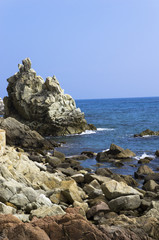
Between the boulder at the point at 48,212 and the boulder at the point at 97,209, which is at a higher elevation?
the boulder at the point at 48,212

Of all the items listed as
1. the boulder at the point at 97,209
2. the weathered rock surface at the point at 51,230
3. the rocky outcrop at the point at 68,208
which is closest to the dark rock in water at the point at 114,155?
the rocky outcrop at the point at 68,208

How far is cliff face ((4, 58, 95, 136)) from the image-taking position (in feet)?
145

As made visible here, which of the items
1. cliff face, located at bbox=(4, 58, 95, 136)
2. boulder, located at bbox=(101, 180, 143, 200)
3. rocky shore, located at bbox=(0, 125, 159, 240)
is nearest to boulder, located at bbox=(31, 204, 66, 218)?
rocky shore, located at bbox=(0, 125, 159, 240)

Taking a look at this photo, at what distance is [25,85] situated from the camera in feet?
156

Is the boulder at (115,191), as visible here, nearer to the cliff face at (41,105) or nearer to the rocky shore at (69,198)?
the rocky shore at (69,198)

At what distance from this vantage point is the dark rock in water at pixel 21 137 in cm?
3244

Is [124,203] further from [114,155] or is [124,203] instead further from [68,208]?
[114,155]

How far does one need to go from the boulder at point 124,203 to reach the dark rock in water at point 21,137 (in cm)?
2069

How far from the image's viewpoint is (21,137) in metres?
33.0

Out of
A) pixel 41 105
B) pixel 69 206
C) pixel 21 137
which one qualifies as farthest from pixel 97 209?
pixel 41 105

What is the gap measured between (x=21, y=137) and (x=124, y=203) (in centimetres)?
2284

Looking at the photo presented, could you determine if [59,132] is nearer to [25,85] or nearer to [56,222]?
[25,85]

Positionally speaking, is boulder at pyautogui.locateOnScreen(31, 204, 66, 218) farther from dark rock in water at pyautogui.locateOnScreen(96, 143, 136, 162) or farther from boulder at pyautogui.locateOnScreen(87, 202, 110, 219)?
dark rock in water at pyautogui.locateOnScreen(96, 143, 136, 162)

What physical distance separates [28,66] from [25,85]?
13.2 feet
